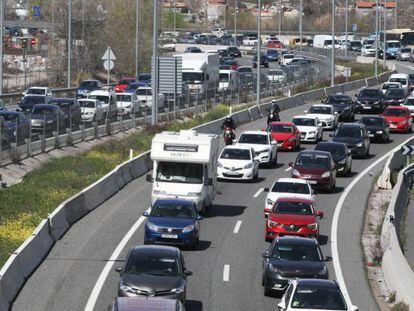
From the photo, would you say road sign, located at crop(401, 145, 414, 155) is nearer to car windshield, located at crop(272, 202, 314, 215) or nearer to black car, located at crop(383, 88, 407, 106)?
car windshield, located at crop(272, 202, 314, 215)

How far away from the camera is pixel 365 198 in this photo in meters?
40.8

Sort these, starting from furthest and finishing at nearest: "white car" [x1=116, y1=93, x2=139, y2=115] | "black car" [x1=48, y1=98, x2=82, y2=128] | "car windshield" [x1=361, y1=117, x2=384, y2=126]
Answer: "white car" [x1=116, y1=93, x2=139, y2=115] → "car windshield" [x1=361, y1=117, x2=384, y2=126] → "black car" [x1=48, y1=98, x2=82, y2=128]

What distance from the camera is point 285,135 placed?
51.3 meters

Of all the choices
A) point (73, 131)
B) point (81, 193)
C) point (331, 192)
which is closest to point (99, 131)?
point (73, 131)

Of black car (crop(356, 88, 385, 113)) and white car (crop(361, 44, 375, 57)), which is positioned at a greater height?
white car (crop(361, 44, 375, 57))

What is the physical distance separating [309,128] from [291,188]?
18872 millimetres

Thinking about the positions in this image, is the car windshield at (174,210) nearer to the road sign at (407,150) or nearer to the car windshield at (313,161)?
the car windshield at (313,161)

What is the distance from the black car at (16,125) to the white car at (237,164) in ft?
25.0

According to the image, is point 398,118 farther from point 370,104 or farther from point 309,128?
point 309,128

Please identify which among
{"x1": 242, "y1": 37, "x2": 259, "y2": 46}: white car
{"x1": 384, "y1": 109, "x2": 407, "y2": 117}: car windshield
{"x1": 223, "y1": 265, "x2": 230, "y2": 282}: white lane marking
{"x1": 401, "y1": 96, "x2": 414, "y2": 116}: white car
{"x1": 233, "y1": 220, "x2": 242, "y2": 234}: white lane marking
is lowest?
{"x1": 223, "y1": 265, "x2": 230, "y2": 282}: white lane marking

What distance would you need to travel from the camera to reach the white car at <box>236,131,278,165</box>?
46344mm

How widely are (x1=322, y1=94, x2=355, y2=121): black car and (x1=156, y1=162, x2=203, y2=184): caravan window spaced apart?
29193 mm

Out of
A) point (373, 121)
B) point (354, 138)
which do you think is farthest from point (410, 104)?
point (354, 138)

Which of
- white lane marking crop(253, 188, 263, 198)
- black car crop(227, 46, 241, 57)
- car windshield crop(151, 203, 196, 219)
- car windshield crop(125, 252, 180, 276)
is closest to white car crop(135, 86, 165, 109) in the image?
white lane marking crop(253, 188, 263, 198)
